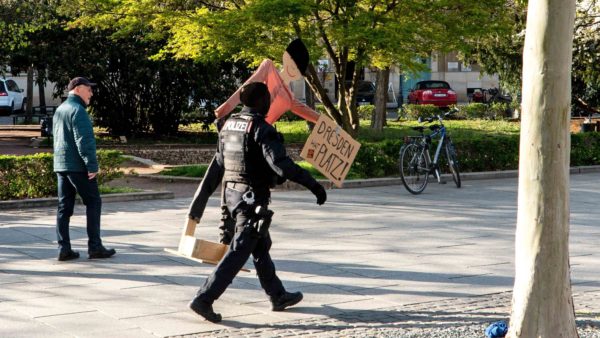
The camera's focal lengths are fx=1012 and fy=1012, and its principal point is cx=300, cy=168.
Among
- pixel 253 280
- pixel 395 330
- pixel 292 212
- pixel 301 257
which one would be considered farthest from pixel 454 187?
pixel 395 330

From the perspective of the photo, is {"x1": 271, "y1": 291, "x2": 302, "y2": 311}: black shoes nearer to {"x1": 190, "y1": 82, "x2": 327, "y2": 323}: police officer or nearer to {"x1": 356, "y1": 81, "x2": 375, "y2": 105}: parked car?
{"x1": 190, "y1": 82, "x2": 327, "y2": 323}: police officer

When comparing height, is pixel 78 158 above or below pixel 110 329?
above

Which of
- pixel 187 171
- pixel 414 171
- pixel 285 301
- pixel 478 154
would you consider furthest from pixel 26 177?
pixel 478 154

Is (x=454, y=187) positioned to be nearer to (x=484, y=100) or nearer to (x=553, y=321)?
(x=553, y=321)

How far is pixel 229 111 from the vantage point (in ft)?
27.1

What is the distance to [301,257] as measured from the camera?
986 cm

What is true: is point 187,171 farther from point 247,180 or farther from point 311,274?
point 247,180

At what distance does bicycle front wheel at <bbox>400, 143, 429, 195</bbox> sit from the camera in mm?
15039

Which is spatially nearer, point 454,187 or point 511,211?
point 511,211

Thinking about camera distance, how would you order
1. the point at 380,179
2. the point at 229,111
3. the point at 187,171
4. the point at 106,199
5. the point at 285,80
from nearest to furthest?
the point at 229,111
the point at 285,80
the point at 106,199
the point at 380,179
the point at 187,171

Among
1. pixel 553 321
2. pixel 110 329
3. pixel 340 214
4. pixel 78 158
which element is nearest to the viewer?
pixel 553 321

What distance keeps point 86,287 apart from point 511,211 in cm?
652

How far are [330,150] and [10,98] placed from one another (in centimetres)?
3838

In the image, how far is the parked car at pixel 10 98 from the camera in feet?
143
